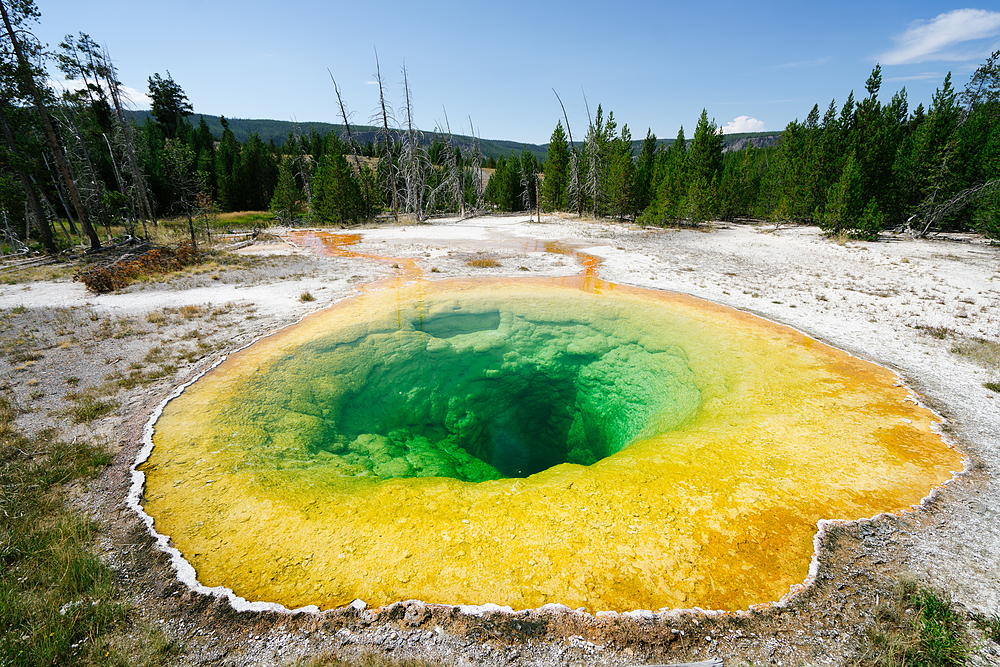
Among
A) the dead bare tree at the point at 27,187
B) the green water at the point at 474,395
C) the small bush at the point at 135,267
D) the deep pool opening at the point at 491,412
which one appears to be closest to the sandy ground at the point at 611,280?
the small bush at the point at 135,267

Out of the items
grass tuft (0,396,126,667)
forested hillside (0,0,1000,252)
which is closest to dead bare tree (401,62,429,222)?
forested hillside (0,0,1000,252)

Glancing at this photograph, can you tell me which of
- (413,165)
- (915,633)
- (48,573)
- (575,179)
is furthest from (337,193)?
(915,633)

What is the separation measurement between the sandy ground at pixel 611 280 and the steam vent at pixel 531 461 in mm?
231

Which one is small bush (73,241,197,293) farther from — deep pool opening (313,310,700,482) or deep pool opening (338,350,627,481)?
deep pool opening (338,350,627,481)

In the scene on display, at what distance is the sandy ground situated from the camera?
9.61 feet

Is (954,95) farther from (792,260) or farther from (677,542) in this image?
(677,542)

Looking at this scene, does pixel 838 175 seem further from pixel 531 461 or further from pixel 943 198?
pixel 531 461

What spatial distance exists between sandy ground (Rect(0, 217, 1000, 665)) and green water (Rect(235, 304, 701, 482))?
6.93 ft

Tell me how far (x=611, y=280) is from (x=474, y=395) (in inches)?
305

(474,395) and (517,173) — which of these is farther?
(517,173)

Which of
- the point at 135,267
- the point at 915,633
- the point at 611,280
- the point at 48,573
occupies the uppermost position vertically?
the point at 135,267

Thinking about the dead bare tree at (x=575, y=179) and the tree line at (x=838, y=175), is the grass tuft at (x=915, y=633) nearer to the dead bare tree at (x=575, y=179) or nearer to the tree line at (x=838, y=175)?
the tree line at (x=838, y=175)

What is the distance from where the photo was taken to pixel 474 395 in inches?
341

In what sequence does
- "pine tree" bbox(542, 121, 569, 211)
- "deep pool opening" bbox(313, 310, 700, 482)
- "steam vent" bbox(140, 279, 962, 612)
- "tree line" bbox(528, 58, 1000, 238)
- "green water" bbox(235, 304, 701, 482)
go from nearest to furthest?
1. "steam vent" bbox(140, 279, 962, 612)
2. "green water" bbox(235, 304, 701, 482)
3. "deep pool opening" bbox(313, 310, 700, 482)
4. "tree line" bbox(528, 58, 1000, 238)
5. "pine tree" bbox(542, 121, 569, 211)
